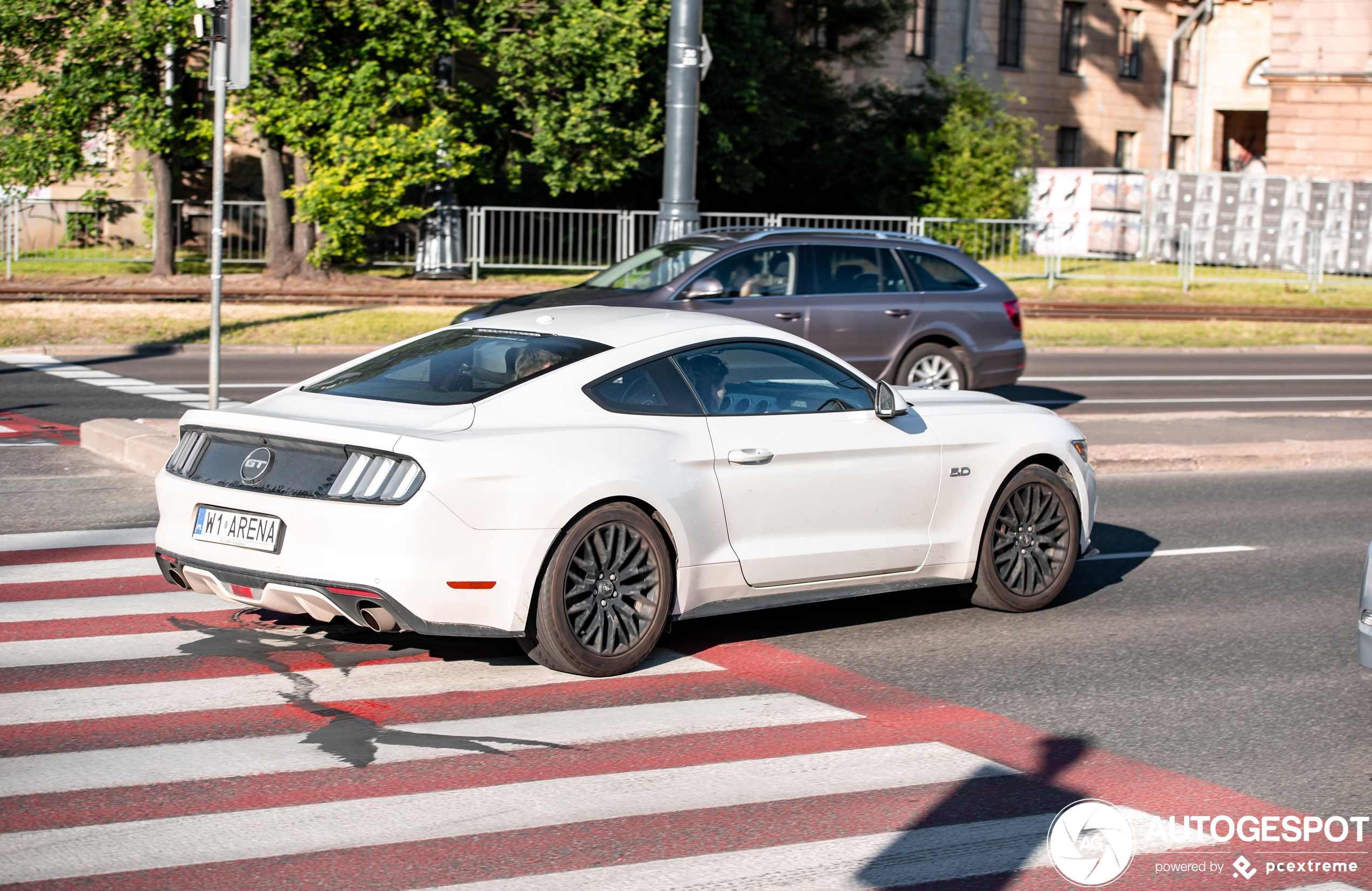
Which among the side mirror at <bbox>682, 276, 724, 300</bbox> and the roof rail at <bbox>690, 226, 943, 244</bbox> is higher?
the roof rail at <bbox>690, 226, 943, 244</bbox>

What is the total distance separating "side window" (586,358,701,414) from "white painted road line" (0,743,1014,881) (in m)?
1.74

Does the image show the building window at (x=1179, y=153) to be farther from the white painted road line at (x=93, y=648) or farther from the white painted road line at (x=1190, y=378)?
the white painted road line at (x=93, y=648)

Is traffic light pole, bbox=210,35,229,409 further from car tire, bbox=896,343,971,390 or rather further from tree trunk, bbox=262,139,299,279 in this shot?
tree trunk, bbox=262,139,299,279

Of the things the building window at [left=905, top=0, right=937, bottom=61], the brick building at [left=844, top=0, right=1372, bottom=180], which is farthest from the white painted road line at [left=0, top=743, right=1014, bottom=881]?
the building window at [left=905, top=0, right=937, bottom=61]

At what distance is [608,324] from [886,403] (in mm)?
1340

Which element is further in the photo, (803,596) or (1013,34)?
(1013,34)

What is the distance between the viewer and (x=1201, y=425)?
14.8 metres

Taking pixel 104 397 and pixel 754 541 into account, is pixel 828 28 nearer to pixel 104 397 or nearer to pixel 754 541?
pixel 104 397

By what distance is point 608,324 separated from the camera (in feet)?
22.9

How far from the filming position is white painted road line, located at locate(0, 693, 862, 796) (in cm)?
502

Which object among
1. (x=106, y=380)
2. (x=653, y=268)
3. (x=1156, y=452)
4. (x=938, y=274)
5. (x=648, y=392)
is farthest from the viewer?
(x=106, y=380)

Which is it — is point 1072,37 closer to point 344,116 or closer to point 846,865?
point 344,116

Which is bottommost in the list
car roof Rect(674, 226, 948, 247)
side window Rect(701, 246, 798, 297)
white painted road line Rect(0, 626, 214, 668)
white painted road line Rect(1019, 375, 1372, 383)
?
white painted road line Rect(0, 626, 214, 668)

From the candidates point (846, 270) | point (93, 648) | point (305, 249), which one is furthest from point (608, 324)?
point (305, 249)
